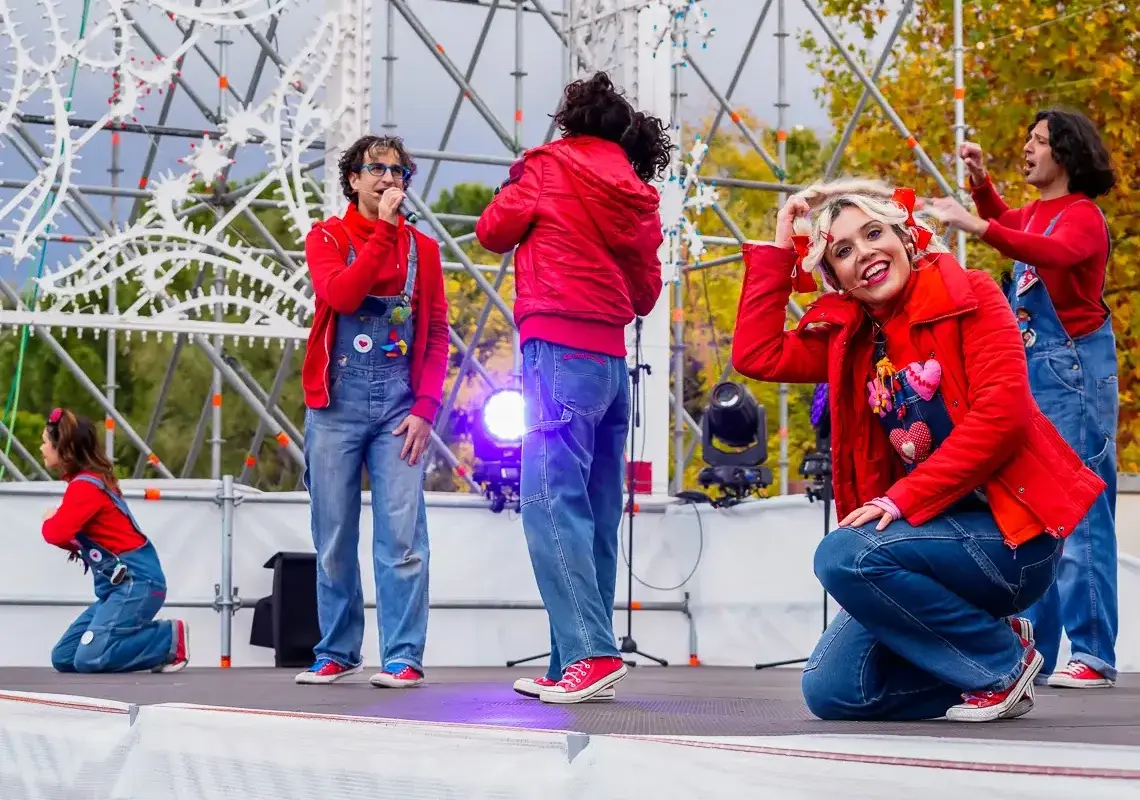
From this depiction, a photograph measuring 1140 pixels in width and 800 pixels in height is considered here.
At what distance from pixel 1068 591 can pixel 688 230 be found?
4.41 m

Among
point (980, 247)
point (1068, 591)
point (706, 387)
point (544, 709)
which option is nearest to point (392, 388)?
point (544, 709)

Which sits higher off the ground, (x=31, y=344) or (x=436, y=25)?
(x=436, y=25)

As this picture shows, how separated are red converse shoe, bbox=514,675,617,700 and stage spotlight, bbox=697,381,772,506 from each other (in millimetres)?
3371

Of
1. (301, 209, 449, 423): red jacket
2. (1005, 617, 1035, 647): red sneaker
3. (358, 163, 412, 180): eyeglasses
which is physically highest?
(358, 163, 412, 180): eyeglasses

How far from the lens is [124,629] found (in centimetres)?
546

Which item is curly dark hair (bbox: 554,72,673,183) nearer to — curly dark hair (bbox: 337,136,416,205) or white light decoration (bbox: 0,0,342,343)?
curly dark hair (bbox: 337,136,416,205)

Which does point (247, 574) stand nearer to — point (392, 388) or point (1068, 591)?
point (392, 388)

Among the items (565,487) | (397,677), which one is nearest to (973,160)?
Answer: (565,487)

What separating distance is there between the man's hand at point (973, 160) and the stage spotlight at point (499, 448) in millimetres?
2686

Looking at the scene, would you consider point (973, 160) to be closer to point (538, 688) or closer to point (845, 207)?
point (845, 207)

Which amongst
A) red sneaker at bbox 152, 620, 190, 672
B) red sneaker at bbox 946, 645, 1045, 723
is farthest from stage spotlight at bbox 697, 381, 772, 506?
red sneaker at bbox 946, 645, 1045, 723

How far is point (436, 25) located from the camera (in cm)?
1822

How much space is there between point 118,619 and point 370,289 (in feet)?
6.31

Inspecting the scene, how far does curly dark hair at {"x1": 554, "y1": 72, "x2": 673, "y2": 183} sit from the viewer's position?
370 cm
